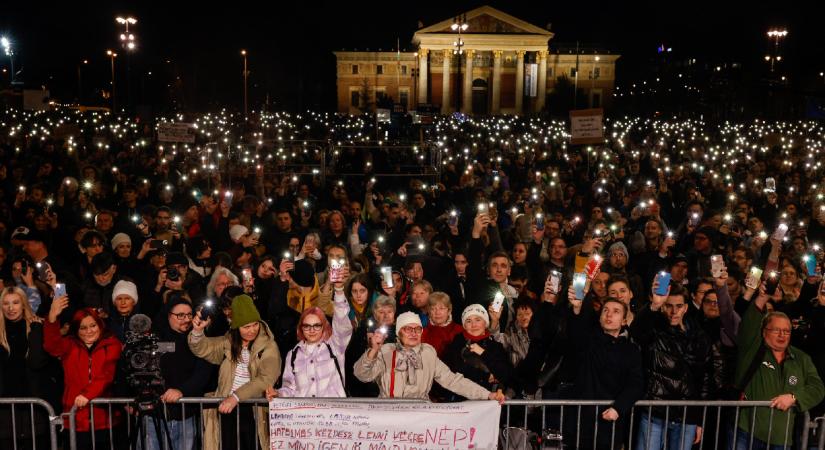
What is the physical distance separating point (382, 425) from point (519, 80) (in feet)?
302

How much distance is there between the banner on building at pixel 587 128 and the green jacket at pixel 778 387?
11.6m

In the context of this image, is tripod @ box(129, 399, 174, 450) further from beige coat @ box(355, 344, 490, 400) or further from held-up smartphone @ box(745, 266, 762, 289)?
held-up smartphone @ box(745, 266, 762, 289)

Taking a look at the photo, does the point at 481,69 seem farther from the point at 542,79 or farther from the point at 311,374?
the point at 311,374

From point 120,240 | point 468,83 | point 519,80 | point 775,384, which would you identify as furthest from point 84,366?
point 519,80

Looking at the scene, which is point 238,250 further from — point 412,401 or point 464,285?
point 412,401

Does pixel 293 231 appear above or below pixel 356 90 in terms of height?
below

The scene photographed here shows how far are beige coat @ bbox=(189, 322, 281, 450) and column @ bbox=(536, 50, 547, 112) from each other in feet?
298

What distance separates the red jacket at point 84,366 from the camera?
564cm

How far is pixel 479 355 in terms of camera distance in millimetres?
5738

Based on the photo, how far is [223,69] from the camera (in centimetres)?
6800

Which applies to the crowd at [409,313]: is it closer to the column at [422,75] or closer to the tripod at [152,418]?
the tripod at [152,418]

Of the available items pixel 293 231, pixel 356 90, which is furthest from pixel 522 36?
pixel 293 231

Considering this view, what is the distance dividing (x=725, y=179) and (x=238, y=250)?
11.5 metres

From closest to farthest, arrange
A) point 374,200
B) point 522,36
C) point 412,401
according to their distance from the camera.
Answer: point 412,401 → point 374,200 → point 522,36
